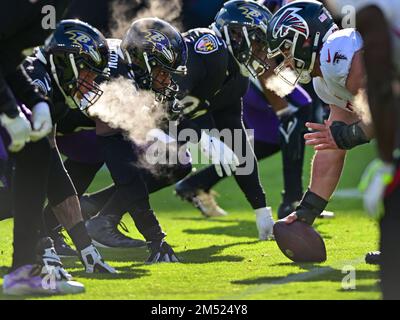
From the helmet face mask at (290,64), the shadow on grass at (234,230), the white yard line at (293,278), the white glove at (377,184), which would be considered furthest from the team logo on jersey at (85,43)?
the shadow on grass at (234,230)

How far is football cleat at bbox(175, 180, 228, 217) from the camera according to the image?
9.12 metres

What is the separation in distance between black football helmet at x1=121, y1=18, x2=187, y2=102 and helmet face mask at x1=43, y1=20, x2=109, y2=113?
0.51 meters

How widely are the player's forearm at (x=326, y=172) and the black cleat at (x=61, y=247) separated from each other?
1.65 meters

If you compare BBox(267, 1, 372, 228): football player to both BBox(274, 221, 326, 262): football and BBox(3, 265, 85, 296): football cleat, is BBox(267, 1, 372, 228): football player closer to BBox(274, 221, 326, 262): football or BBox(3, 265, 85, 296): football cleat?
BBox(274, 221, 326, 262): football

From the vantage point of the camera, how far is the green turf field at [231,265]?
17.5ft

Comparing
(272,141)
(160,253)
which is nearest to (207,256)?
(160,253)

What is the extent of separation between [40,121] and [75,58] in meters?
0.96

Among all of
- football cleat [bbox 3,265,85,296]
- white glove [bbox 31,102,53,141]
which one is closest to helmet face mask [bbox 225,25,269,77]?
white glove [bbox 31,102,53,141]

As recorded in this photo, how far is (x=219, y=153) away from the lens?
783cm

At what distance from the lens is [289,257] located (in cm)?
637

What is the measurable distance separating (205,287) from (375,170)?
5.13ft

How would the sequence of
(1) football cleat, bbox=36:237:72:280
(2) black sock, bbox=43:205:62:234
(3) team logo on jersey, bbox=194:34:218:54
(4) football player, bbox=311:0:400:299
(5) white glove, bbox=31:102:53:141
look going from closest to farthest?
1. (4) football player, bbox=311:0:400:299
2. (5) white glove, bbox=31:102:53:141
3. (1) football cleat, bbox=36:237:72:280
4. (2) black sock, bbox=43:205:62:234
5. (3) team logo on jersey, bbox=194:34:218:54
